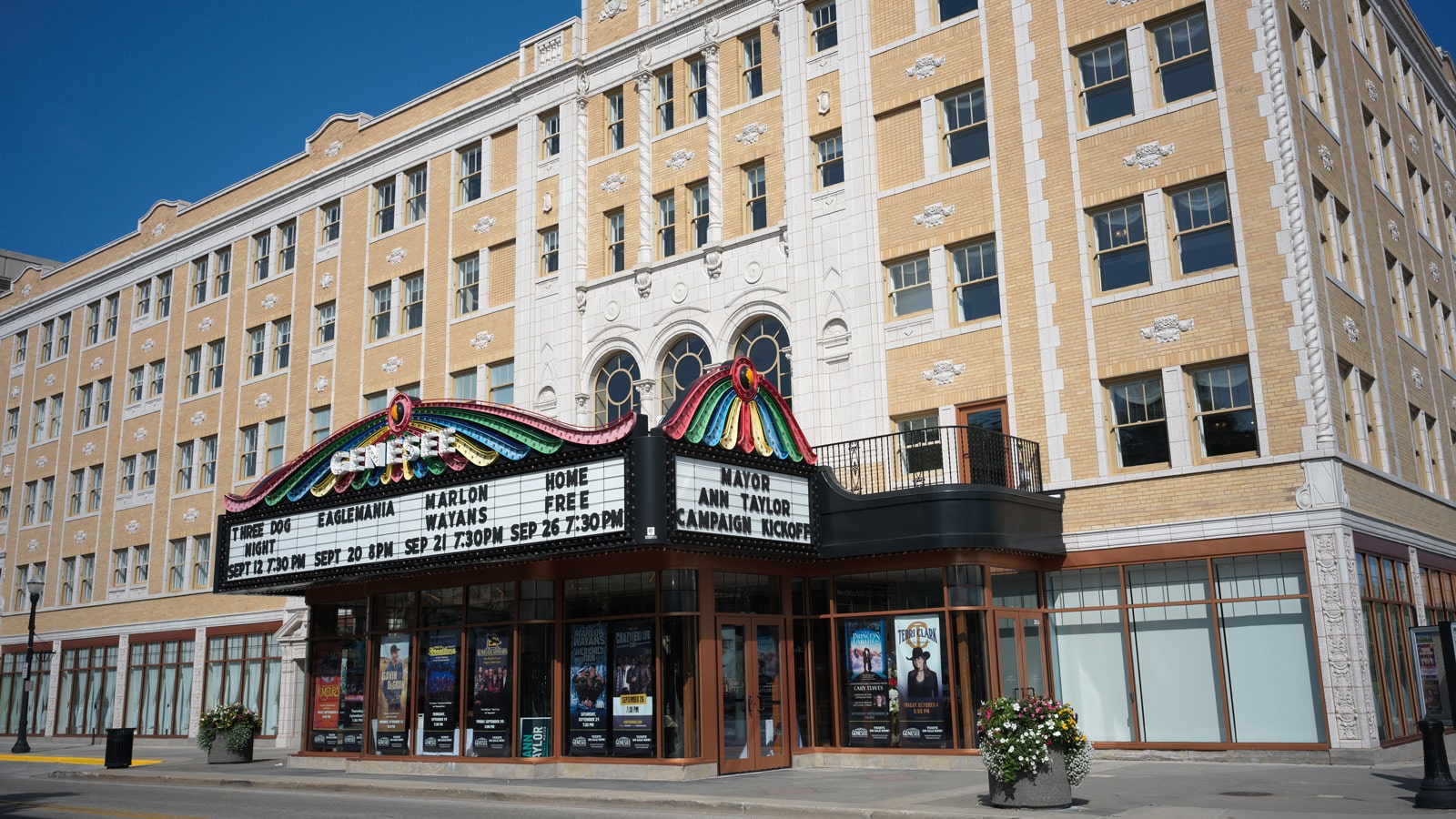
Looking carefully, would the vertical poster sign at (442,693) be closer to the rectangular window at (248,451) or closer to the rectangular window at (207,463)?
the rectangular window at (248,451)

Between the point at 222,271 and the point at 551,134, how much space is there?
16410mm

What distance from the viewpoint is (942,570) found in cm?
2223

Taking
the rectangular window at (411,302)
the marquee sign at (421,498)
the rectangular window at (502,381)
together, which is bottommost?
the marquee sign at (421,498)

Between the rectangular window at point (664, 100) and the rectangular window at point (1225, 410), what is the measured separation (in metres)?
14.8

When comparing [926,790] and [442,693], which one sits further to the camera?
[442,693]

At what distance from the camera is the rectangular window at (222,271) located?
42.9 meters

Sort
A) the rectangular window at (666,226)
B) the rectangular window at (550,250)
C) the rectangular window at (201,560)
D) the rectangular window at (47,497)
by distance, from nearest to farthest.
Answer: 1. the rectangular window at (666,226)
2. the rectangular window at (550,250)
3. the rectangular window at (201,560)
4. the rectangular window at (47,497)

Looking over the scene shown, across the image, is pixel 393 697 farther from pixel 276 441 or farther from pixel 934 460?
pixel 276 441

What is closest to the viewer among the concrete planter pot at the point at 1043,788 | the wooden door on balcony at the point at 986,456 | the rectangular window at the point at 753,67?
the concrete planter pot at the point at 1043,788

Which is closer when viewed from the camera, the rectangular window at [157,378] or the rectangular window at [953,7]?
the rectangular window at [953,7]

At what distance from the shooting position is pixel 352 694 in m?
27.3

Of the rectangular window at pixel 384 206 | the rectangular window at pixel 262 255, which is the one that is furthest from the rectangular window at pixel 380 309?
the rectangular window at pixel 262 255

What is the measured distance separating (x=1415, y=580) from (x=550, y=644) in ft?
56.1

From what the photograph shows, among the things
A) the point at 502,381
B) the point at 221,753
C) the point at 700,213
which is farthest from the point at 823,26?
the point at 221,753
